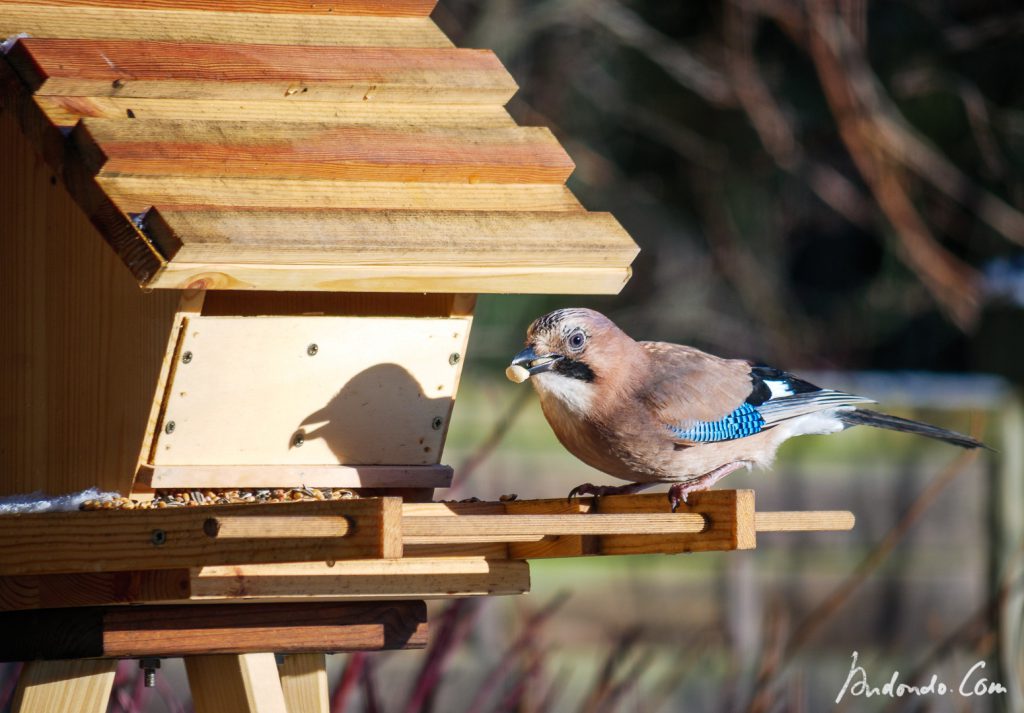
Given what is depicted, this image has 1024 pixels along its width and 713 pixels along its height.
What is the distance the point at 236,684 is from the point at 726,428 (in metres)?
1.63

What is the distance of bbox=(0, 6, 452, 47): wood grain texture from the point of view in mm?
3908

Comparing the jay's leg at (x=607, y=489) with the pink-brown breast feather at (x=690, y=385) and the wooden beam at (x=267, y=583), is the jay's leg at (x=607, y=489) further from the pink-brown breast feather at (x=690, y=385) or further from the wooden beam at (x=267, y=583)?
the wooden beam at (x=267, y=583)

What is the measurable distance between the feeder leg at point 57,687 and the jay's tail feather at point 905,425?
259cm

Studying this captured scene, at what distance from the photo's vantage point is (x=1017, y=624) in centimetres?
673

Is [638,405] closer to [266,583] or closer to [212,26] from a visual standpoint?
[266,583]

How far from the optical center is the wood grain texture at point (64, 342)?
375 centimetres

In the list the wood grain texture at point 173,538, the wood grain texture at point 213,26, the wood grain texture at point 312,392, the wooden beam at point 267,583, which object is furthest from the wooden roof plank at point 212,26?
the wooden beam at point 267,583

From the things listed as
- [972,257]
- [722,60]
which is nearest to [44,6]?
[722,60]

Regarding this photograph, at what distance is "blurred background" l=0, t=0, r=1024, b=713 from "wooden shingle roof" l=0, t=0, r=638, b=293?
10.3 feet

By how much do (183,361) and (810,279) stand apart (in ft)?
44.4

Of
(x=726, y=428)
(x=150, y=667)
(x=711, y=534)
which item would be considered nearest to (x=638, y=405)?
(x=726, y=428)

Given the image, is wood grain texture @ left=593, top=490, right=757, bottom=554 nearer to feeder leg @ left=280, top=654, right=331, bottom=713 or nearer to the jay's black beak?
the jay's black beak

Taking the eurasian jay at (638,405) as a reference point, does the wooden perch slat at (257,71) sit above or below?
above

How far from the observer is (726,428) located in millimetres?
4379
